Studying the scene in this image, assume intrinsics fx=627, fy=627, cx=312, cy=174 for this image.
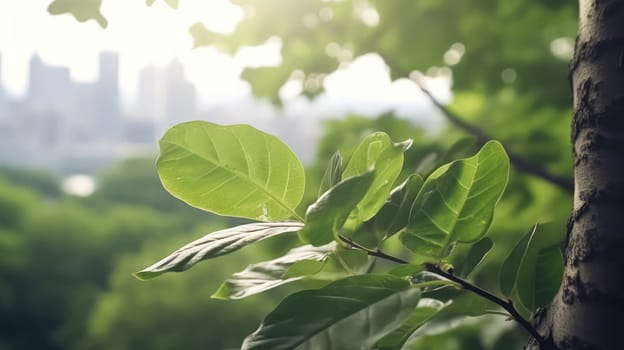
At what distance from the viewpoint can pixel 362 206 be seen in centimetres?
49

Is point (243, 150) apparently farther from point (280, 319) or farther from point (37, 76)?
point (37, 76)

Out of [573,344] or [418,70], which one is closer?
[573,344]

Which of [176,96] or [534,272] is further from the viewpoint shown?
[176,96]

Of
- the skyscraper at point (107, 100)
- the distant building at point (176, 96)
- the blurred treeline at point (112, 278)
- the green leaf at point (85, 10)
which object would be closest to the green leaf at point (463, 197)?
the green leaf at point (85, 10)

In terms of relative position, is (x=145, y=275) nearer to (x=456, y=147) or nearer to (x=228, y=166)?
(x=228, y=166)

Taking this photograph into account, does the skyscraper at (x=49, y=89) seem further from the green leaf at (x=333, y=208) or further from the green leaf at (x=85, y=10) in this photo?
the green leaf at (x=333, y=208)

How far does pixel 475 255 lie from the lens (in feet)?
1.82

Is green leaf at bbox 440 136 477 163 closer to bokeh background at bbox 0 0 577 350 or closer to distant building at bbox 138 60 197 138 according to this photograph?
bokeh background at bbox 0 0 577 350

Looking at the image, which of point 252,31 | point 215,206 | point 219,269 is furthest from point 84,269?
point 215,206

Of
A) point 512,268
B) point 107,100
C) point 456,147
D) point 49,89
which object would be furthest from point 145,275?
point 49,89

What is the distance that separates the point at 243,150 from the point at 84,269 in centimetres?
1736

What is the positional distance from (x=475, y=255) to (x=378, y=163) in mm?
159

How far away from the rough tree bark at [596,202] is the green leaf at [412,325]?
9 centimetres

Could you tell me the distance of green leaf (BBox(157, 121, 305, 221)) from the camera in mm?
470
